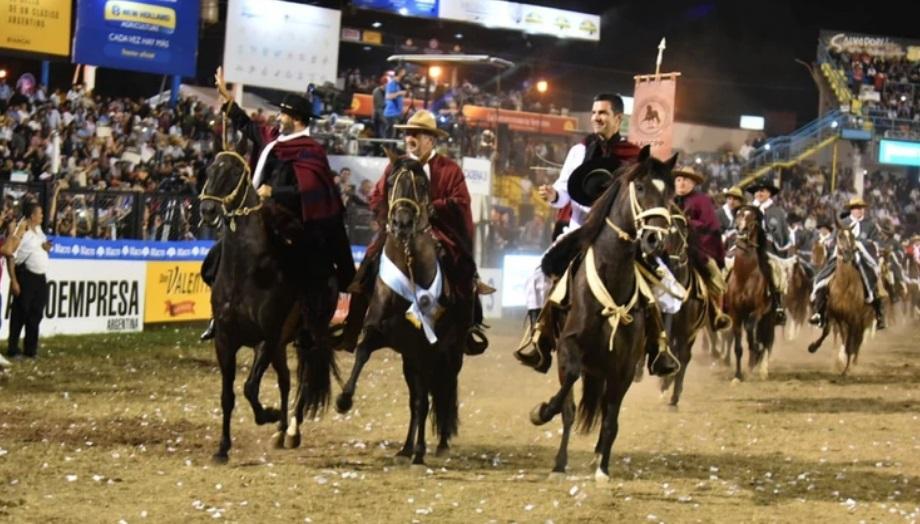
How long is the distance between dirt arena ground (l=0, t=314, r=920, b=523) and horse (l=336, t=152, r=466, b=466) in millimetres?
621

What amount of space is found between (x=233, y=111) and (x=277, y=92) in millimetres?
30300

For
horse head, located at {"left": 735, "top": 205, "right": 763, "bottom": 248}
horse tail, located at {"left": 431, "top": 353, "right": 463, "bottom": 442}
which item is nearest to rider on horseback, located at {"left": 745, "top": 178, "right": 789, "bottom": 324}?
horse head, located at {"left": 735, "top": 205, "right": 763, "bottom": 248}

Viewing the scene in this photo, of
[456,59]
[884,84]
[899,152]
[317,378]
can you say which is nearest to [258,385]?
[317,378]

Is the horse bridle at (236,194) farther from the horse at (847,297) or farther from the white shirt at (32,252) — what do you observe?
the horse at (847,297)

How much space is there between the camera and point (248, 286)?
10.8 meters

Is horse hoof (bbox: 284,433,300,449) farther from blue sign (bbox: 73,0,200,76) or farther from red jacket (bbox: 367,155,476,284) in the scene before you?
blue sign (bbox: 73,0,200,76)

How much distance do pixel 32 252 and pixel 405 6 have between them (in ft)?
102

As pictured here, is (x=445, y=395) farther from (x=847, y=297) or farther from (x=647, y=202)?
(x=847, y=297)


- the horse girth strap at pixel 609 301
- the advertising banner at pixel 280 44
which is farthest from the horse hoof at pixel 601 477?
the advertising banner at pixel 280 44

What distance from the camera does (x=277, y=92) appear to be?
41.0m

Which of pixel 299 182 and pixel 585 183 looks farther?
pixel 299 182

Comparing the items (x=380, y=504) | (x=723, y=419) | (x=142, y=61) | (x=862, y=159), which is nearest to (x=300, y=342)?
(x=380, y=504)

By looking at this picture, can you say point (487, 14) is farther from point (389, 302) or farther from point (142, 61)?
point (389, 302)

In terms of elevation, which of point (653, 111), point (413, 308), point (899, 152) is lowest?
point (413, 308)
